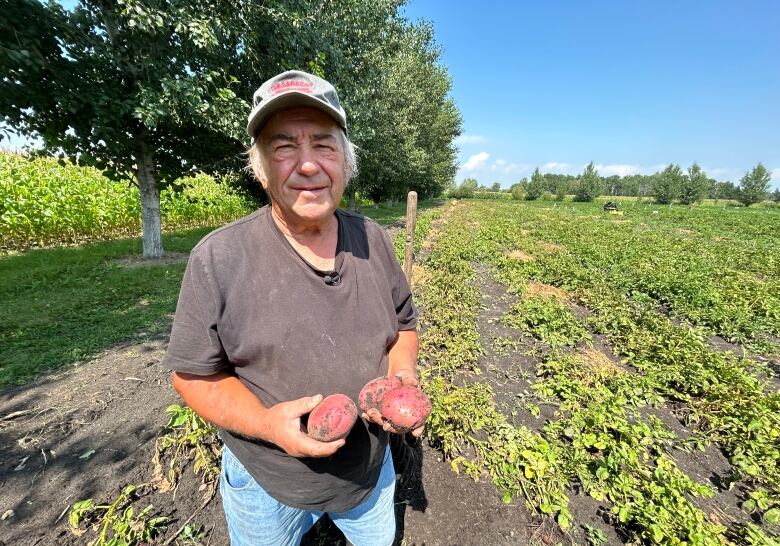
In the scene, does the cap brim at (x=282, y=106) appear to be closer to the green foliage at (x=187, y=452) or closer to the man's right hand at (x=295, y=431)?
the man's right hand at (x=295, y=431)

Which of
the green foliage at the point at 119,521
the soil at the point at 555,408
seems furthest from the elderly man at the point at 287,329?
the soil at the point at 555,408

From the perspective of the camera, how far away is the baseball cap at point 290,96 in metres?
1.26

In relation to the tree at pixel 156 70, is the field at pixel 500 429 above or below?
below

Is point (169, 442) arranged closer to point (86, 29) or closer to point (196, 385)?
point (196, 385)

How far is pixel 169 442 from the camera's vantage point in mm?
2801

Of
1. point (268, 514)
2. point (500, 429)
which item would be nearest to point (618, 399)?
point (500, 429)

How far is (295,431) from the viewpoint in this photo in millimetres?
1156

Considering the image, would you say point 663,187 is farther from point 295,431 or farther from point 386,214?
point 295,431

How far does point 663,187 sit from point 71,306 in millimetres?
88207

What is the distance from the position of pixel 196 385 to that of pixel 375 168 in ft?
60.3

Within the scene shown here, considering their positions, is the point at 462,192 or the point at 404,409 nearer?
the point at 404,409

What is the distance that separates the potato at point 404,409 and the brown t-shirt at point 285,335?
0.61 ft

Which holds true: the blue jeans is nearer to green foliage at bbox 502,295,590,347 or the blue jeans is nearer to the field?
the field

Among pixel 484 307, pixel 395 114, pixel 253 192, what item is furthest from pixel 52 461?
pixel 395 114
